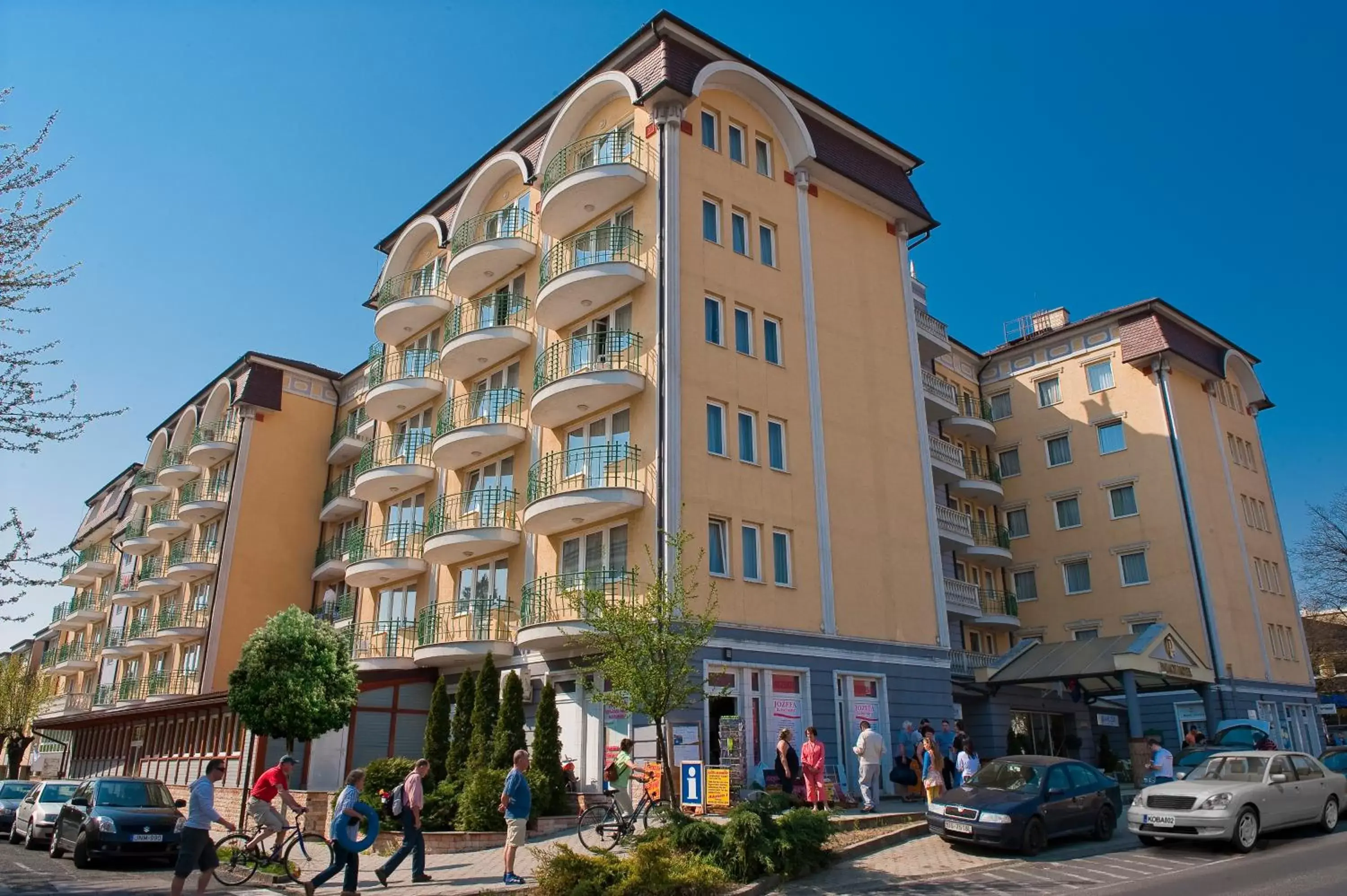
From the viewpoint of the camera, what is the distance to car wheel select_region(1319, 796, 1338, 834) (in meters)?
17.8

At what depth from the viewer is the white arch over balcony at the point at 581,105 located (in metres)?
27.3

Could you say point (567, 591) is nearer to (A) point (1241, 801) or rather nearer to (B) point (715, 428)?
(B) point (715, 428)

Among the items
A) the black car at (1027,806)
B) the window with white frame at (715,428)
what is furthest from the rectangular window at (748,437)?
the black car at (1027,806)

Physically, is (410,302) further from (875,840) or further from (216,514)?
(875,840)

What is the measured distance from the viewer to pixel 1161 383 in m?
38.9

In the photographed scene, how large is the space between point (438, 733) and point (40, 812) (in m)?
8.75

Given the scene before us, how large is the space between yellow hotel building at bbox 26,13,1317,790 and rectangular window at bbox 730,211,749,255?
3.5 inches

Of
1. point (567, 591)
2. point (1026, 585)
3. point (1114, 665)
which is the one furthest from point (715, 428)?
point (1026, 585)

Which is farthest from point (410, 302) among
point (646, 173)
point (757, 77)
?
point (757, 77)

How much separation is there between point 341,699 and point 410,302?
13.8 metres

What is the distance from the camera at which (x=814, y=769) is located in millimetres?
19234

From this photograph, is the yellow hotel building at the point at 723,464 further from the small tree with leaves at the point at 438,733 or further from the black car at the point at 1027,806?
the black car at the point at 1027,806

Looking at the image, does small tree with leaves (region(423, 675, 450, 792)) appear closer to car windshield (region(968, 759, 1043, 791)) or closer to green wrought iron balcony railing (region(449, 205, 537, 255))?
car windshield (region(968, 759, 1043, 791))

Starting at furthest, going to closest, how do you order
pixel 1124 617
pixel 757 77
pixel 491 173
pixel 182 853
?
pixel 1124 617 < pixel 491 173 < pixel 757 77 < pixel 182 853
